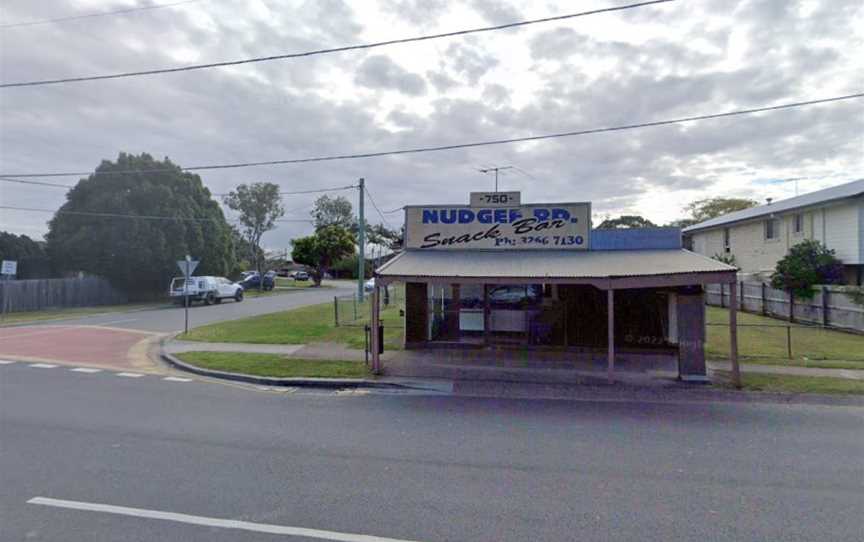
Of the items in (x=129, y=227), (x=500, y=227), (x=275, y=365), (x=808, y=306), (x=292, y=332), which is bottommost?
(x=275, y=365)

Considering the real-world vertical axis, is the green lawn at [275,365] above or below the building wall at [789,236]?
below

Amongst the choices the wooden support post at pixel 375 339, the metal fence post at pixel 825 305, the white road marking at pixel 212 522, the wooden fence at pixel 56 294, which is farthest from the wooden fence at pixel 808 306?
the wooden fence at pixel 56 294

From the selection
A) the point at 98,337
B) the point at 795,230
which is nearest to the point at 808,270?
the point at 795,230

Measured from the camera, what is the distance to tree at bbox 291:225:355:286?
56.0 m

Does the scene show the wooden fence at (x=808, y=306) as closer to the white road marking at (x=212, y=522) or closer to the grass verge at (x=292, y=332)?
the grass verge at (x=292, y=332)

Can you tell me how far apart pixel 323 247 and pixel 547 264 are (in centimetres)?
4681

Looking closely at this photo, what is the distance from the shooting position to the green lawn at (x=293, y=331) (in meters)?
15.2

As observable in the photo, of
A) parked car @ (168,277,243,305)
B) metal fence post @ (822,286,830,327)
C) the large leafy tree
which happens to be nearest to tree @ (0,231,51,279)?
the large leafy tree

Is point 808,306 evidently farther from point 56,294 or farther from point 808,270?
point 56,294

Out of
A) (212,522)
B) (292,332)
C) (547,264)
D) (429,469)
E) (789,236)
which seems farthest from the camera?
(789,236)

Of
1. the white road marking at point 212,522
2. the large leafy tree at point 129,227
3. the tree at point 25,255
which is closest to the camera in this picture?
the white road marking at point 212,522

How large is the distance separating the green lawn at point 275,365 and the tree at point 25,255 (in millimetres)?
31569

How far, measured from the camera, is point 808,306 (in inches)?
804

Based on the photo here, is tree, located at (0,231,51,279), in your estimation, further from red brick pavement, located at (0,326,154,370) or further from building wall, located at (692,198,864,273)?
building wall, located at (692,198,864,273)
